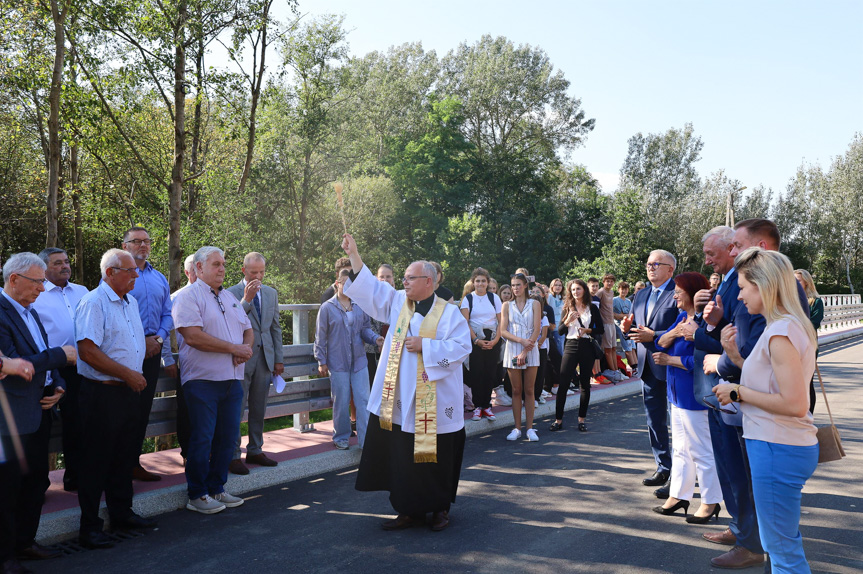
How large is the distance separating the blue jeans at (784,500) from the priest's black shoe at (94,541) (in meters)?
4.27

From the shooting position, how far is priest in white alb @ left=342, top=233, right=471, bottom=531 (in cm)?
527

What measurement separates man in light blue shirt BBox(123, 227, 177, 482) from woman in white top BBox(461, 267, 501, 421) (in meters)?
4.21

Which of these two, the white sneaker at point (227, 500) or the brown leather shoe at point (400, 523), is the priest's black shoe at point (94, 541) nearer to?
the white sneaker at point (227, 500)

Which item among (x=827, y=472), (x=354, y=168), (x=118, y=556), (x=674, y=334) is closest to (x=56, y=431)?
(x=118, y=556)

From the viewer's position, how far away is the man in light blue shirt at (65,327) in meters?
5.30

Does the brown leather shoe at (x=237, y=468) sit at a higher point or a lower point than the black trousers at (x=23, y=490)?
lower

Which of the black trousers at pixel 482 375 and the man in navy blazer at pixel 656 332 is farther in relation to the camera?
the black trousers at pixel 482 375

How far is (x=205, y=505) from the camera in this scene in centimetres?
557

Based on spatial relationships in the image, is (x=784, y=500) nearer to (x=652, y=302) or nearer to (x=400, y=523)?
(x=400, y=523)

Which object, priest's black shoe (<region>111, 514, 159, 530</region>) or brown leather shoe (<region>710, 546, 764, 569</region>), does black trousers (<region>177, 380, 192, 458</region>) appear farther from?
brown leather shoe (<region>710, 546, 764, 569</region>)

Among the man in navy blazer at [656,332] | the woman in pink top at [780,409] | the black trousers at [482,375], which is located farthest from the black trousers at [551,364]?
the woman in pink top at [780,409]

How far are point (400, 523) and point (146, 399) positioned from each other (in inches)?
94.9

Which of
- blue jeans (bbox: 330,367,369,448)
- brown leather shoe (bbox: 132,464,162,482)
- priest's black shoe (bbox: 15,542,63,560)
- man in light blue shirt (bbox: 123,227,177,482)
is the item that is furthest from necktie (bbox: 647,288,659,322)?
priest's black shoe (bbox: 15,542,63,560)

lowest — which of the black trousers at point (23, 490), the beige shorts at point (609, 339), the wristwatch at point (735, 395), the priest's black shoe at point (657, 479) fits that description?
the priest's black shoe at point (657, 479)
